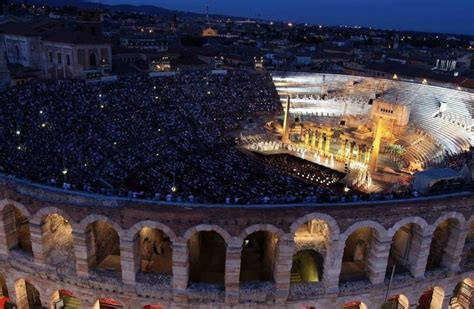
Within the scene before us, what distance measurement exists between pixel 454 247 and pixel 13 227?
25484 mm

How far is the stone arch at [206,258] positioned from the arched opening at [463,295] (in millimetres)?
14872

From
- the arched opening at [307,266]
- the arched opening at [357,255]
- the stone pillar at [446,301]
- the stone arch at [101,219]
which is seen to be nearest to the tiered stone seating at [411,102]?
the stone pillar at [446,301]

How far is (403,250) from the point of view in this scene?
82.8 ft

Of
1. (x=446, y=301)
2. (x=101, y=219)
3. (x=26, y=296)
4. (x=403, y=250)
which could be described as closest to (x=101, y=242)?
(x=101, y=219)

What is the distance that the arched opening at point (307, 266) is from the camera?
25844mm

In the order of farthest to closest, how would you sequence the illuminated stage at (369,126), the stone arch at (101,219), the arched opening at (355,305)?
1. the illuminated stage at (369,126)
2. the arched opening at (355,305)
3. the stone arch at (101,219)

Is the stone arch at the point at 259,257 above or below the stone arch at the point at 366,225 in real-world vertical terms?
below

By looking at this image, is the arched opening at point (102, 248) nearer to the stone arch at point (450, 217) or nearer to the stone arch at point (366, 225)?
the stone arch at point (366, 225)

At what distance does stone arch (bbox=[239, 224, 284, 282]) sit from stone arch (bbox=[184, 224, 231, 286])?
1352 mm

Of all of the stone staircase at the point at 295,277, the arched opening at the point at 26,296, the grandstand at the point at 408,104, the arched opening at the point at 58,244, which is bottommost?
the arched opening at the point at 26,296

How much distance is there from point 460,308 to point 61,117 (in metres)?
35.2

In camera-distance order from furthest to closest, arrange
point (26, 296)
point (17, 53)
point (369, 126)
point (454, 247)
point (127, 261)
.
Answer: point (17, 53)
point (369, 126)
point (26, 296)
point (454, 247)
point (127, 261)

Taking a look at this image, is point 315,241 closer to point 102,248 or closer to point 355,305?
point 355,305

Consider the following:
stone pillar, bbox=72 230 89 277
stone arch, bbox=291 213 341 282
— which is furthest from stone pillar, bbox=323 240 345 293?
stone pillar, bbox=72 230 89 277
